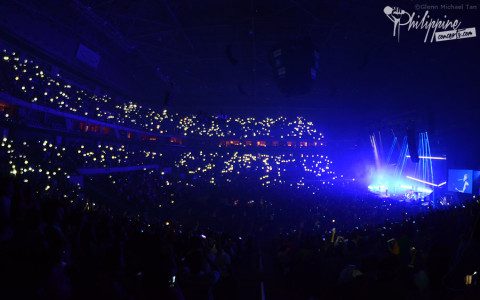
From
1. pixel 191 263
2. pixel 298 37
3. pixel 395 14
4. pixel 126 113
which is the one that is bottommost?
pixel 191 263

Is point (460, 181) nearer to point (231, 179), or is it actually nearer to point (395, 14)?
point (395, 14)

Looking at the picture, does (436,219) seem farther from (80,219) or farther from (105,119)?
(105,119)

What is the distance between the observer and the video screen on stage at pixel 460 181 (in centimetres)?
1636

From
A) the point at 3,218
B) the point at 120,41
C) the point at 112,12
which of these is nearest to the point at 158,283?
the point at 3,218

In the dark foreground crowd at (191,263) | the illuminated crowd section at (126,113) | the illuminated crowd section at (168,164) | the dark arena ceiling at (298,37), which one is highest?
the dark arena ceiling at (298,37)

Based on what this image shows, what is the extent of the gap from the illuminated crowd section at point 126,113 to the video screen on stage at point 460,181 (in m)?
18.8

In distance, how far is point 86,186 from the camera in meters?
17.8

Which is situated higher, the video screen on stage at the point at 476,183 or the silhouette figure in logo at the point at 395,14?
the silhouette figure in logo at the point at 395,14

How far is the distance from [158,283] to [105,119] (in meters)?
22.1

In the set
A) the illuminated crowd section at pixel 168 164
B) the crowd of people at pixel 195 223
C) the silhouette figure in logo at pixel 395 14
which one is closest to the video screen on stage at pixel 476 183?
the crowd of people at pixel 195 223

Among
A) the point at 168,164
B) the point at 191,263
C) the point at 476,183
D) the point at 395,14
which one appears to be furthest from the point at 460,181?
the point at 168,164

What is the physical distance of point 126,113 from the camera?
26.2m

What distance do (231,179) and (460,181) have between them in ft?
67.5

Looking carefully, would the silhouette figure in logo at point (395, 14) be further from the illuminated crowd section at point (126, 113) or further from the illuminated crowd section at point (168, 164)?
the illuminated crowd section at point (126, 113)
